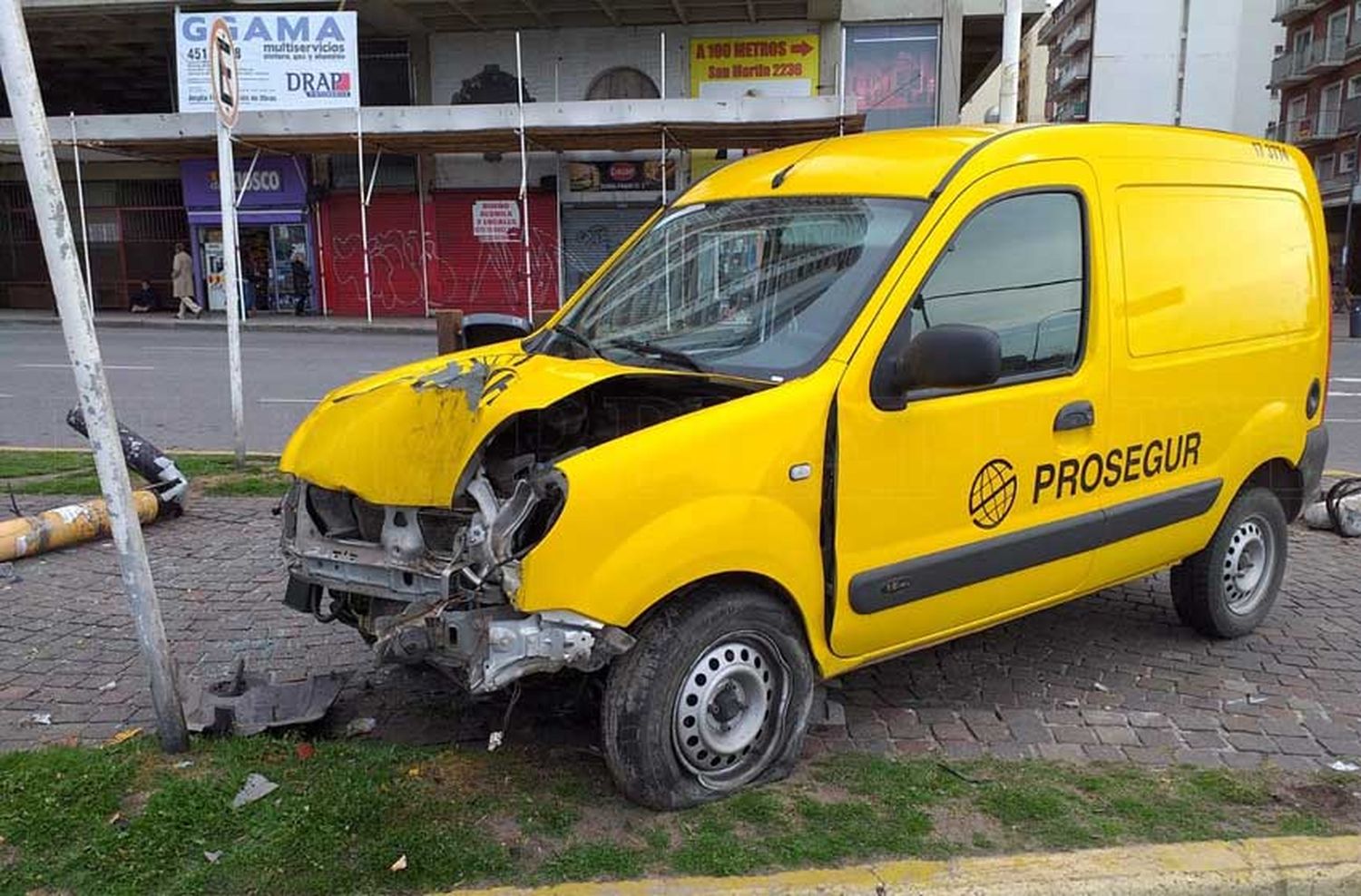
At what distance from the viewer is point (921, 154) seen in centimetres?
395

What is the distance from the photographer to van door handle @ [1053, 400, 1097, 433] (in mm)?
3959

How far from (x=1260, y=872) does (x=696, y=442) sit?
205cm

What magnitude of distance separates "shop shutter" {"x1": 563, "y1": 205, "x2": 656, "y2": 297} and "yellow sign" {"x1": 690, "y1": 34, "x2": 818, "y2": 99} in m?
3.46

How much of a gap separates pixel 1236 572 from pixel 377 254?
2491 cm

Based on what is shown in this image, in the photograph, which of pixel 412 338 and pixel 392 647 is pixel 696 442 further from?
pixel 412 338

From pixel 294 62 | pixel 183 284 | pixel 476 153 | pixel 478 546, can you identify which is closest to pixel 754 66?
pixel 476 153

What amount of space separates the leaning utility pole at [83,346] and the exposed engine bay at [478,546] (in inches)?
19.2

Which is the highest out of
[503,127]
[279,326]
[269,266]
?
[503,127]

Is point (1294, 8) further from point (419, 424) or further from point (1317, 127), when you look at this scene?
point (419, 424)

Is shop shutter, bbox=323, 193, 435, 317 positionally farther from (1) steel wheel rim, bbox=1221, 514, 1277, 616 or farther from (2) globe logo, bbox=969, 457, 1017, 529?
(2) globe logo, bbox=969, 457, 1017, 529

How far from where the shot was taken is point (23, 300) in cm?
2948

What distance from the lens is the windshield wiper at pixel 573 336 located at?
13.6 ft

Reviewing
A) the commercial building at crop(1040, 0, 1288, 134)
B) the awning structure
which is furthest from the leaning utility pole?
the commercial building at crop(1040, 0, 1288, 134)

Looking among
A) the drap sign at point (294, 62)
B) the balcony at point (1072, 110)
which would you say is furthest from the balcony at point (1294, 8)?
the drap sign at point (294, 62)
